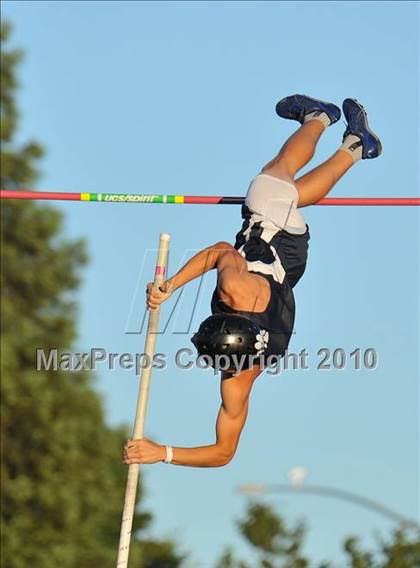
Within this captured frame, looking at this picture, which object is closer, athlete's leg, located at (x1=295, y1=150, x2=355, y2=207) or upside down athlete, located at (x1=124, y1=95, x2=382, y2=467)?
upside down athlete, located at (x1=124, y1=95, x2=382, y2=467)

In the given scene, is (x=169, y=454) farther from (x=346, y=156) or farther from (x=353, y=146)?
(x=353, y=146)

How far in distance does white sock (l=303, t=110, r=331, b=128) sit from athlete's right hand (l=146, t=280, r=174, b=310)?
241 centimetres

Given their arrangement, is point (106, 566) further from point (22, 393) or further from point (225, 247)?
point (225, 247)

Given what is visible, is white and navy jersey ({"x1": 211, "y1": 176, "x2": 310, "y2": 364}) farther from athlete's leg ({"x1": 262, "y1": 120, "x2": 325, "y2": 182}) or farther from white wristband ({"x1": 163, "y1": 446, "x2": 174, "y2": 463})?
white wristband ({"x1": 163, "y1": 446, "x2": 174, "y2": 463})

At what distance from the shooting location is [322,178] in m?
13.1

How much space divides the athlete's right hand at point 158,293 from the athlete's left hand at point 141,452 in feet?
3.00

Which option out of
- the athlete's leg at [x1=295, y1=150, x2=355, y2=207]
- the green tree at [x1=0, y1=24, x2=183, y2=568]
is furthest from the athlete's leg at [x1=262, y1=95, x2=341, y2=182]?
the green tree at [x1=0, y1=24, x2=183, y2=568]

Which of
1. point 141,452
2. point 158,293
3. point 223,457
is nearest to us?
point 158,293

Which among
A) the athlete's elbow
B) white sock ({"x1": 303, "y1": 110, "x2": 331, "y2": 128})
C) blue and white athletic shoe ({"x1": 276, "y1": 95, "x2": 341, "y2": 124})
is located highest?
blue and white athletic shoe ({"x1": 276, "y1": 95, "x2": 341, "y2": 124})

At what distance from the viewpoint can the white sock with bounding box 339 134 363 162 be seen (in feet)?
43.9

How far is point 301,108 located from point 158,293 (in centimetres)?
255

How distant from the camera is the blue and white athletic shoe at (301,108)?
44.9ft

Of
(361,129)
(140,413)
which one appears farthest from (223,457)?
(361,129)

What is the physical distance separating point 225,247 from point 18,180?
65.0 feet
